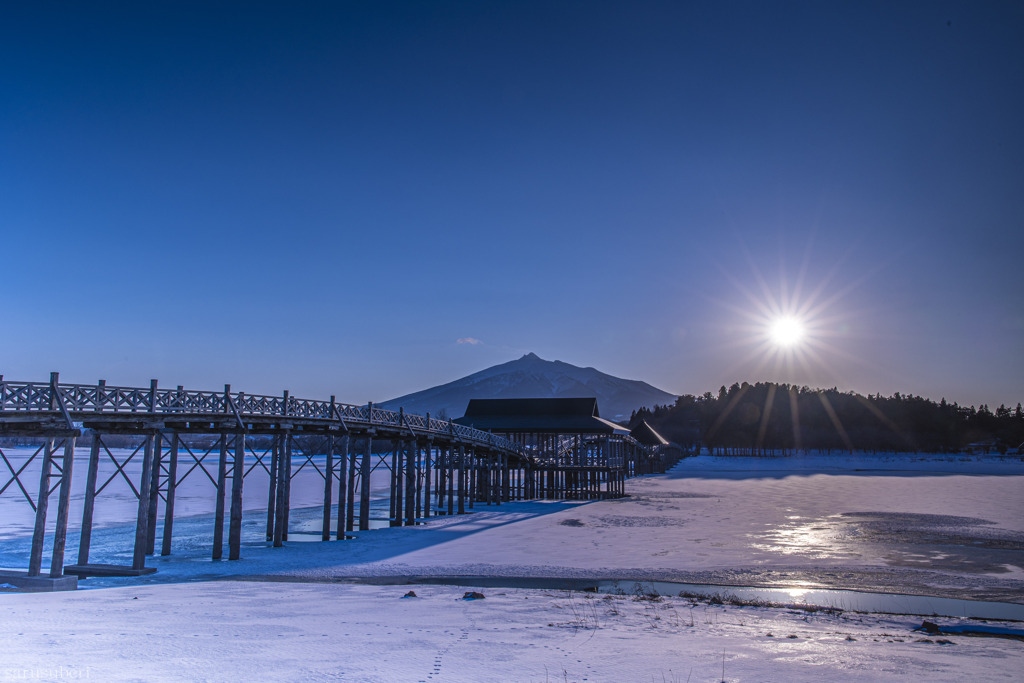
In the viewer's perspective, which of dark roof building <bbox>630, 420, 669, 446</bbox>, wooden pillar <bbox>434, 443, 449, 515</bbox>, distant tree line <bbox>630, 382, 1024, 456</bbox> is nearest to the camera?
wooden pillar <bbox>434, 443, 449, 515</bbox>

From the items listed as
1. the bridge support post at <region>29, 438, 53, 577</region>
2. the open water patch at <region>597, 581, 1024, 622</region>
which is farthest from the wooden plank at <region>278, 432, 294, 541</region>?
the open water patch at <region>597, 581, 1024, 622</region>

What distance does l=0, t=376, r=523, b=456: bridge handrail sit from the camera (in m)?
17.7

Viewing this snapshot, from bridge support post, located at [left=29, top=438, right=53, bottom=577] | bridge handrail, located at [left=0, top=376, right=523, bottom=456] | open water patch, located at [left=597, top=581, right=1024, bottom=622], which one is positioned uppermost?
bridge handrail, located at [left=0, top=376, right=523, bottom=456]

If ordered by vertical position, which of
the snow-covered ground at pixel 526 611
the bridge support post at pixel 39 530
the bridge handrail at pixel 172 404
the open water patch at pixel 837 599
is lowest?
the open water patch at pixel 837 599

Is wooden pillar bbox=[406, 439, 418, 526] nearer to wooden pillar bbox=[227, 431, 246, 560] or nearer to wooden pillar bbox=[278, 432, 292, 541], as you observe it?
wooden pillar bbox=[278, 432, 292, 541]

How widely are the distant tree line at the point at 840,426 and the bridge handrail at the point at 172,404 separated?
103 m

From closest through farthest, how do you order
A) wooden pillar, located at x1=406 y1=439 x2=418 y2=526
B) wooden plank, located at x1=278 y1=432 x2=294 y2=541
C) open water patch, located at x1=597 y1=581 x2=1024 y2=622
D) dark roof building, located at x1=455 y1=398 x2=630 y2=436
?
open water patch, located at x1=597 y1=581 x2=1024 y2=622 < wooden plank, located at x1=278 y1=432 x2=294 y2=541 < wooden pillar, located at x1=406 y1=439 x2=418 y2=526 < dark roof building, located at x1=455 y1=398 x2=630 y2=436

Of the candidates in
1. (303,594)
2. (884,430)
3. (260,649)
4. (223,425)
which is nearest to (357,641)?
(260,649)

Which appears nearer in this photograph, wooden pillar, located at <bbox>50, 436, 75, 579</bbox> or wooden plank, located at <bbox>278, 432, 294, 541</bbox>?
wooden pillar, located at <bbox>50, 436, 75, 579</bbox>

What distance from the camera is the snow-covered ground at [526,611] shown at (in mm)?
9141

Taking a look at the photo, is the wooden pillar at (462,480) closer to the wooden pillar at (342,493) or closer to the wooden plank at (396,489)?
the wooden plank at (396,489)

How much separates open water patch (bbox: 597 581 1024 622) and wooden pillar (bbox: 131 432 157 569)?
13.2m

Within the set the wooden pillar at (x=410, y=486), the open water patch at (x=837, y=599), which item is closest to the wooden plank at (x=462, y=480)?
the wooden pillar at (x=410, y=486)

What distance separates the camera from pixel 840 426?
142500mm
